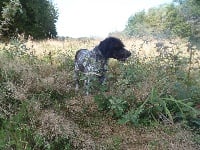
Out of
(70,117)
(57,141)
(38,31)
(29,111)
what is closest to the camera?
(57,141)

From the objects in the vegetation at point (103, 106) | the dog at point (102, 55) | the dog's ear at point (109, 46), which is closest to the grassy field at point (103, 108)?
the vegetation at point (103, 106)

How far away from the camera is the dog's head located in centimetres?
748

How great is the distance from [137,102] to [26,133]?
1839 millimetres

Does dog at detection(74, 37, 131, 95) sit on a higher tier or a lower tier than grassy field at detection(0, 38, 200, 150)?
higher

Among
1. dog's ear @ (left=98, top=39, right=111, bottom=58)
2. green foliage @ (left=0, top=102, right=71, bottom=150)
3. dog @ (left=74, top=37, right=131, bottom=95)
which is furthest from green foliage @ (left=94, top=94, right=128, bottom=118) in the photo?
dog's ear @ (left=98, top=39, right=111, bottom=58)

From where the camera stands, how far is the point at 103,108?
623cm

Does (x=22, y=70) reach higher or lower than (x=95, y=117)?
higher

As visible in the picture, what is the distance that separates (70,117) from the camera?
5.94m

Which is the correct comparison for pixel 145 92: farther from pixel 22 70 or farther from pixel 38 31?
pixel 38 31

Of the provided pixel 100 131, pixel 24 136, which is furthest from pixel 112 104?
pixel 24 136

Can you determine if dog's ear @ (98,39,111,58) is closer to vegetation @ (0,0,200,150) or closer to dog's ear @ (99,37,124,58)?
dog's ear @ (99,37,124,58)

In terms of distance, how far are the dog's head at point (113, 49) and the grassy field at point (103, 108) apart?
25cm

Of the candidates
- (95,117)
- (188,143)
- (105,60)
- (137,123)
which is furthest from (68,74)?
(188,143)

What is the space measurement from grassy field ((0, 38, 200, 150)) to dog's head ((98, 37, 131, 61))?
0.83 ft
